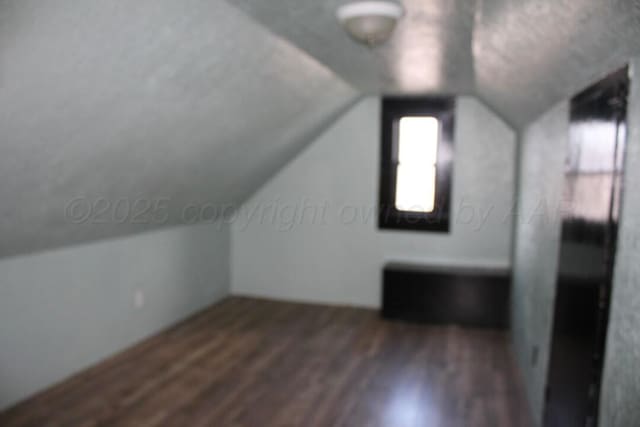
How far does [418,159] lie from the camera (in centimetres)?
498

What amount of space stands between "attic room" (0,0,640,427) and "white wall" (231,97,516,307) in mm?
22

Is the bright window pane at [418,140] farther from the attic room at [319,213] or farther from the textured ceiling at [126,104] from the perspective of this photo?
the textured ceiling at [126,104]

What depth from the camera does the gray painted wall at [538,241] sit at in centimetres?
253

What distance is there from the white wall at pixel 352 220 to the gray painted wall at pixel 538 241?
82 centimetres

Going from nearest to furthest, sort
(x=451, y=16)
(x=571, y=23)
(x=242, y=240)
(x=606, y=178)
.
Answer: (x=571, y=23) < (x=606, y=178) < (x=451, y=16) < (x=242, y=240)

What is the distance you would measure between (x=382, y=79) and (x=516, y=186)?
1655mm

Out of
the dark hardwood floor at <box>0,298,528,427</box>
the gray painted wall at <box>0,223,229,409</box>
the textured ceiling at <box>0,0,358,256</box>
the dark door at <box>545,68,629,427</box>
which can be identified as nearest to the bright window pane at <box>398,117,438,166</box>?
the textured ceiling at <box>0,0,358,256</box>

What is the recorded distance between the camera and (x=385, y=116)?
196 inches

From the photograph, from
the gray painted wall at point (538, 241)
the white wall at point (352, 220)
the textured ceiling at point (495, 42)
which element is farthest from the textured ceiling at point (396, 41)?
the white wall at point (352, 220)

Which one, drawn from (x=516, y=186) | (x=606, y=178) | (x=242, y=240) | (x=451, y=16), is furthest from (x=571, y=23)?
(x=242, y=240)

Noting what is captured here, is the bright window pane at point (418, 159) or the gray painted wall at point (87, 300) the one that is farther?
the bright window pane at point (418, 159)

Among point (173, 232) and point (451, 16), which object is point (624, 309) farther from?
point (173, 232)

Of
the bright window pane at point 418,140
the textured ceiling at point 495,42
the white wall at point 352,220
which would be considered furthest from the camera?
the bright window pane at point 418,140

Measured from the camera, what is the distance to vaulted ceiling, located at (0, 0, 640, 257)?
1624mm
